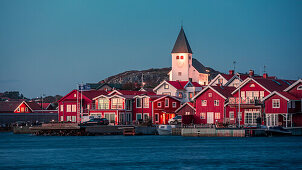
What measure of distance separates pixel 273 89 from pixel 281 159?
4047cm

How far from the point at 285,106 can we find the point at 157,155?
3266 cm

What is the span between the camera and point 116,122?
117m

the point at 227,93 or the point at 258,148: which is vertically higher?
the point at 227,93

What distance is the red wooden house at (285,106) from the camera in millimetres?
92125

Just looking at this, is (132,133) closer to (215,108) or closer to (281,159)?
(215,108)

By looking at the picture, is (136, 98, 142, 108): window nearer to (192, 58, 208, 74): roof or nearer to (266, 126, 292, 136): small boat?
(266, 126, 292, 136): small boat

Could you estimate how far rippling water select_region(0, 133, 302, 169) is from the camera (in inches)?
2253

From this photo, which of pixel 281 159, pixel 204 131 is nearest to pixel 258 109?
pixel 204 131

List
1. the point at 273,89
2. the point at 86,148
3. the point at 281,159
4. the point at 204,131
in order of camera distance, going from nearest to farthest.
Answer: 1. the point at 281,159
2. the point at 86,148
3. the point at 204,131
4. the point at 273,89

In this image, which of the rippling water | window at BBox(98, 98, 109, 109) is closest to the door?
the rippling water

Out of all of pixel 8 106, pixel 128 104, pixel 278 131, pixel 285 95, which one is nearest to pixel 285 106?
pixel 285 95

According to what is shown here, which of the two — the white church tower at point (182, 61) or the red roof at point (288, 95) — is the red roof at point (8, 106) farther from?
the red roof at point (288, 95)

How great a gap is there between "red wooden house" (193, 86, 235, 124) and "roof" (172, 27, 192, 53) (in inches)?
2078

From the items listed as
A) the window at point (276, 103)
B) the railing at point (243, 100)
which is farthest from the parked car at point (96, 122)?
the window at point (276, 103)
